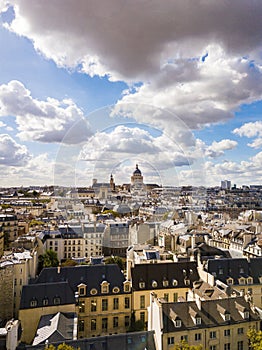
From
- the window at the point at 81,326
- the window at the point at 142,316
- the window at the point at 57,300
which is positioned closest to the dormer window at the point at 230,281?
the window at the point at 142,316

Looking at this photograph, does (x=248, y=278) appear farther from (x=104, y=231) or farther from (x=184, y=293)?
(x=104, y=231)

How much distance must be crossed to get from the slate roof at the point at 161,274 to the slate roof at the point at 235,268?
2.49 feet

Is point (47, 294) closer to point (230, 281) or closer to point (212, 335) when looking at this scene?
point (212, 335)

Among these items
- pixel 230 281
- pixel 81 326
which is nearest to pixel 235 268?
pixel 230 281

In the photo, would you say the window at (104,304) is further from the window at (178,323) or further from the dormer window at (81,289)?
the window at (178,323)

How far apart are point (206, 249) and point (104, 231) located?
6526 millimetres

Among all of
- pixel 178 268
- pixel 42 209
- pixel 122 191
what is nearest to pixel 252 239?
pixel 178 268

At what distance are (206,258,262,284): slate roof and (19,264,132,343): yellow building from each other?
356 cm

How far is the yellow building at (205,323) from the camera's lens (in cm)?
741

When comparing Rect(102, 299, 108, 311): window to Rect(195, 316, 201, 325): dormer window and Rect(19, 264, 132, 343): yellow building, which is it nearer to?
Rect(19, 264, 132, 343): yellow building

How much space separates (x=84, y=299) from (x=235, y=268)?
6.15m

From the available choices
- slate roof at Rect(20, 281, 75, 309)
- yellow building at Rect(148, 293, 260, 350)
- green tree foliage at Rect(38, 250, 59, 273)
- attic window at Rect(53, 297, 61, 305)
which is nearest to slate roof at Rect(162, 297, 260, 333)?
yellow building at Rect(148, 293, 260, 350)

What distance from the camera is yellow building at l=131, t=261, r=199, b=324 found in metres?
10.9

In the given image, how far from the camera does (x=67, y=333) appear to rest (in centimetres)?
798
